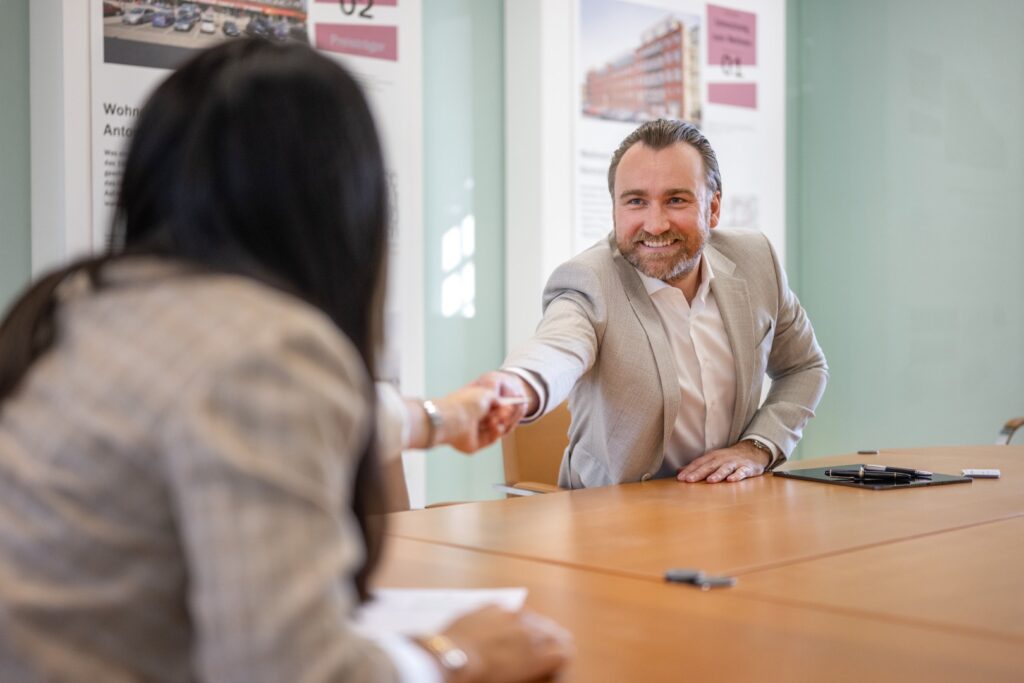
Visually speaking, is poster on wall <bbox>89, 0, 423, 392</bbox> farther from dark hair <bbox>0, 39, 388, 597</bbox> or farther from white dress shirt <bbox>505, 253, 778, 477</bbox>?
dark hair <bbox>0, 39, 388, 597</bbox>

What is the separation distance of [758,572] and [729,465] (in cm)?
116

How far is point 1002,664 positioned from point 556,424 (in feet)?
8.45

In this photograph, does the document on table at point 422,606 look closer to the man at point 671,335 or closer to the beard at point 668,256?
the man at point 671,335

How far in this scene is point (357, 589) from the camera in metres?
1.19

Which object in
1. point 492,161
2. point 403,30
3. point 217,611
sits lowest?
point 217,611

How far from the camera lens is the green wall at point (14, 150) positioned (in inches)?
156

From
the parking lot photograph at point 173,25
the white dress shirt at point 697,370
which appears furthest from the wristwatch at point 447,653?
the parking lot photograph at point 173,25

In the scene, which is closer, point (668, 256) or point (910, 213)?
point (668, 256)

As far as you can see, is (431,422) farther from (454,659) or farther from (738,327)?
(738,327)

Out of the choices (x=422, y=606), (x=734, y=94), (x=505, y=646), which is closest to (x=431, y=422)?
(x=422, y=606)

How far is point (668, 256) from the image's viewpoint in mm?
3068

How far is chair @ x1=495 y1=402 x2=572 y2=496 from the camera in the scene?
3668 mm

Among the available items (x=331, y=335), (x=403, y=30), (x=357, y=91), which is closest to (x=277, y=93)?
(x=357, y=91)

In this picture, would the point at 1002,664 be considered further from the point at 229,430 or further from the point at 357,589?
the point at 229,430
